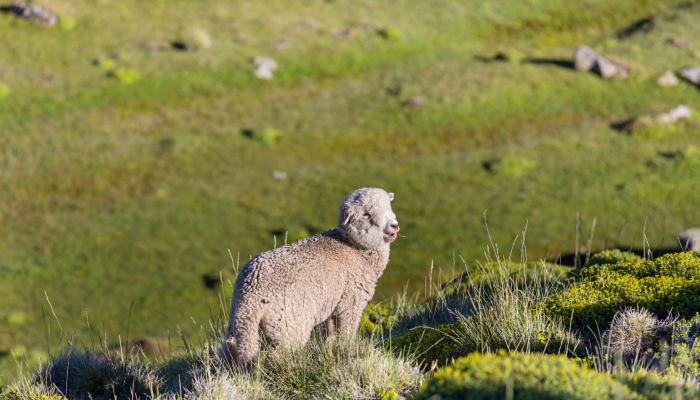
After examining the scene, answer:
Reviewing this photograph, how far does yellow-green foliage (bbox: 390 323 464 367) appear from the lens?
31.8 feet

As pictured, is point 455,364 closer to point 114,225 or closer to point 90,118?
point 114,225

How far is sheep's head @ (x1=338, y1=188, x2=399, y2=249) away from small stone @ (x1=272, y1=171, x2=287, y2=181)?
19267mm

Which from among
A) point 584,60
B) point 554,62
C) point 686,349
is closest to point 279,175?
point 554,62

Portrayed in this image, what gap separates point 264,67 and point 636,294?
93.7 ft

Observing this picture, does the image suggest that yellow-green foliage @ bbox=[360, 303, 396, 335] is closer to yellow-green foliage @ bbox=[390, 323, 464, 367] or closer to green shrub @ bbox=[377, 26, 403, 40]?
yellow-green foliage @ bbox=[390, 323, 464, 367]

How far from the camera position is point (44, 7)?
1515 inches

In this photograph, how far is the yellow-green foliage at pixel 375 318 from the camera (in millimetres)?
12664

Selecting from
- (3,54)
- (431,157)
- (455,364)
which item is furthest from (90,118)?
(455,364)

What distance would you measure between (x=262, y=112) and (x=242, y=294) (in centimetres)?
2523

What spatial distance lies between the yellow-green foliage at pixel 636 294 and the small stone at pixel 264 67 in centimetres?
2703

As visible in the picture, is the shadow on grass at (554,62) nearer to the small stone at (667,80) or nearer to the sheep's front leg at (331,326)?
the small stone at (667,80)

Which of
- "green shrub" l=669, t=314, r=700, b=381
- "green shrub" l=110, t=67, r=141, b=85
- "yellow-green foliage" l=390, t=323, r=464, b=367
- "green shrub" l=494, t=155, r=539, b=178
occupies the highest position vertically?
"green shrub" l=669, t=314, r=700, b=381

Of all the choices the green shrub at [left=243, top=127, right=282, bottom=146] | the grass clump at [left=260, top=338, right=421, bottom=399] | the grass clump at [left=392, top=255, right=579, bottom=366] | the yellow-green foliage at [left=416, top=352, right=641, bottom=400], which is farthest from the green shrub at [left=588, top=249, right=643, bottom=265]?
the green shrub at [left=243, top=127, right=282, bottom=146]

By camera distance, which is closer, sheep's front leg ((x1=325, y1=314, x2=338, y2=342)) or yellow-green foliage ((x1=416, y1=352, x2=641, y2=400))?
yellow-green foliage ((x1=416, y1=352, x2=641, y2=400))
